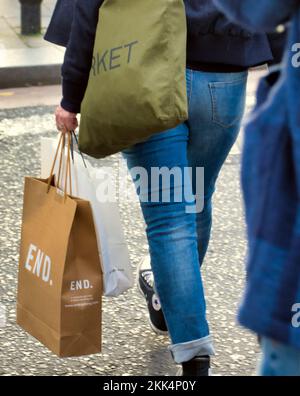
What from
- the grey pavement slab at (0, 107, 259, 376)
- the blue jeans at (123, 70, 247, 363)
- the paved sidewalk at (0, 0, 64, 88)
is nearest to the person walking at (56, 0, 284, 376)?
the blue jeans at (123, 70, 247, 363)

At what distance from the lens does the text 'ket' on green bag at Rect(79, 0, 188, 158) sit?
8.57ft

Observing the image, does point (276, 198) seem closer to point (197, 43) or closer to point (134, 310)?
point (197, 43)

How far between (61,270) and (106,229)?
0.20 m

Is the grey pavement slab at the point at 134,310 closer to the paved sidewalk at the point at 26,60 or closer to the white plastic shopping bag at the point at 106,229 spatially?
the white plastic shopping bag at the point at 106,229

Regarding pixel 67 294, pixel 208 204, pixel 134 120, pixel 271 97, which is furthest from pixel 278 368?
pixel 208 204

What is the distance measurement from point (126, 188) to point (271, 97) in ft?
10.6

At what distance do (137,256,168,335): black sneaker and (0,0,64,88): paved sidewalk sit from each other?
3.36 m

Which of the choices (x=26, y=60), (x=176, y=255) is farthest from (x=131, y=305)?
(x=26, y=60)

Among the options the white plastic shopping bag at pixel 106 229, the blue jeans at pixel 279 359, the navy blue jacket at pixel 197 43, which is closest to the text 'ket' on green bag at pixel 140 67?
the navy blue jacket at pixel 197 43

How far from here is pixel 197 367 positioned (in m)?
2.98

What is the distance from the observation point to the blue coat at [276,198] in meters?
1.77

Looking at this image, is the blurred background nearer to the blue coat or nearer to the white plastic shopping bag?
the white plastic shopping bag

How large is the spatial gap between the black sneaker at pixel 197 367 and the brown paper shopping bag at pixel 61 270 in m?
0.29
